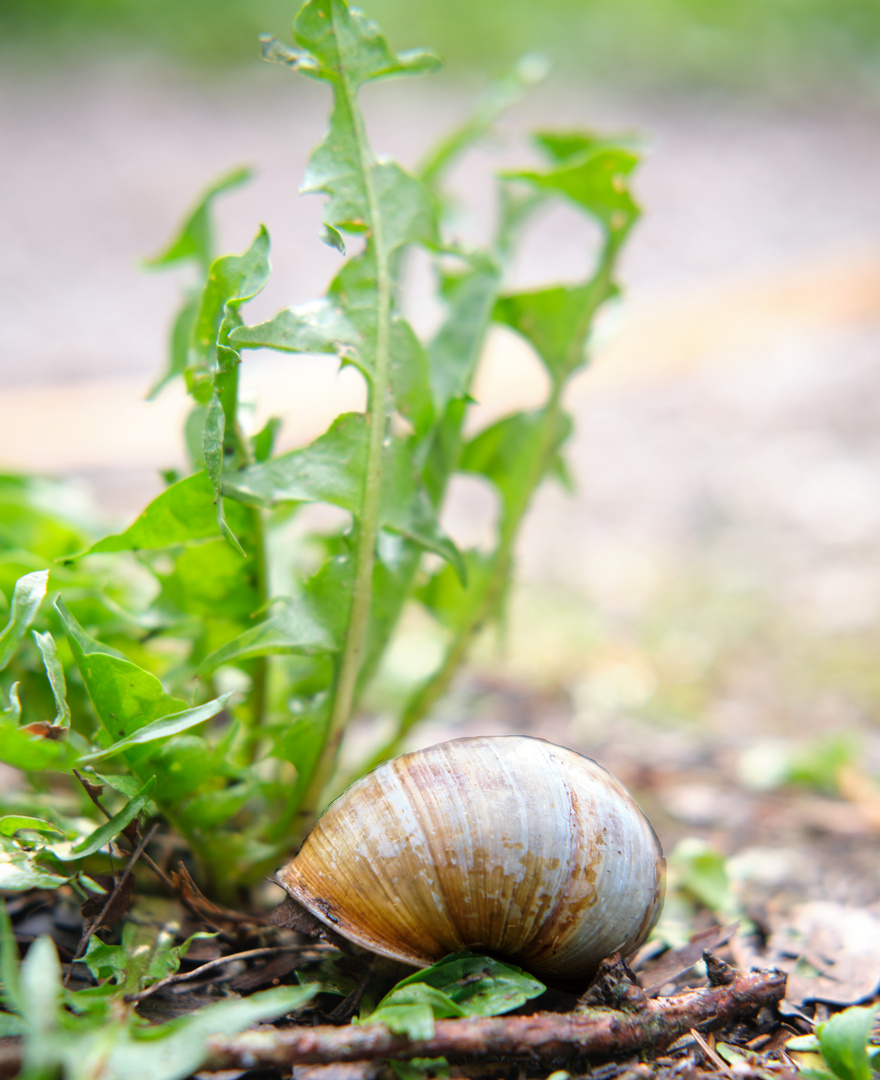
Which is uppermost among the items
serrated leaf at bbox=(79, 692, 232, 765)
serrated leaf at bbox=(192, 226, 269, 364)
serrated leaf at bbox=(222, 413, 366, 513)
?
serrated leaf at bbox=(192, 226, 269, 364)

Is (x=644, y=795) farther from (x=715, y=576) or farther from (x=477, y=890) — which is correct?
(x=715, y=576)

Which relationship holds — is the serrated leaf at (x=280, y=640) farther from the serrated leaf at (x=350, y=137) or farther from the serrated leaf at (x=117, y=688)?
the serrated leaf at (x=350, y=137)

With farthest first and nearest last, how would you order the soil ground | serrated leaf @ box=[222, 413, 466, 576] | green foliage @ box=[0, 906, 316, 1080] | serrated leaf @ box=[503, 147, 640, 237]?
the soil ground < serrated leaf @ box=[503, 147, 640, 237] < serrated leaf @ box=[222, 413, 466, 576] < green foliage @ box=[0, 906, 316, 1080]

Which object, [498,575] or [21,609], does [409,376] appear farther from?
[21,609]

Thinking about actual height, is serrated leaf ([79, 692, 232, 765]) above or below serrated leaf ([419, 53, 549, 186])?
below

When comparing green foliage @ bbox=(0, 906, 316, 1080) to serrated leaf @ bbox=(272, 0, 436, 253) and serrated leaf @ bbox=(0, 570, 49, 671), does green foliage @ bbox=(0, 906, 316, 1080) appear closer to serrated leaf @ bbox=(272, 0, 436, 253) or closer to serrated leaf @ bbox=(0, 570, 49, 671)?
serrated leaf @ bbox=(0, 570, 49, 671)

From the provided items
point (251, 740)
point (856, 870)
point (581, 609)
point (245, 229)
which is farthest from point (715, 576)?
point (245, 229)

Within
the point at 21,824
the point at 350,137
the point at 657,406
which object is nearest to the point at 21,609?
the point at 21,824

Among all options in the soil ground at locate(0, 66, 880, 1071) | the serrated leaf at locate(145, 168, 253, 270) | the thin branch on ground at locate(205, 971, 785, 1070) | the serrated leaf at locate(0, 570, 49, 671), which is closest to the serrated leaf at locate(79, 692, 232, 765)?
the serrated leaf at locate(0, 570, 49, 671)
